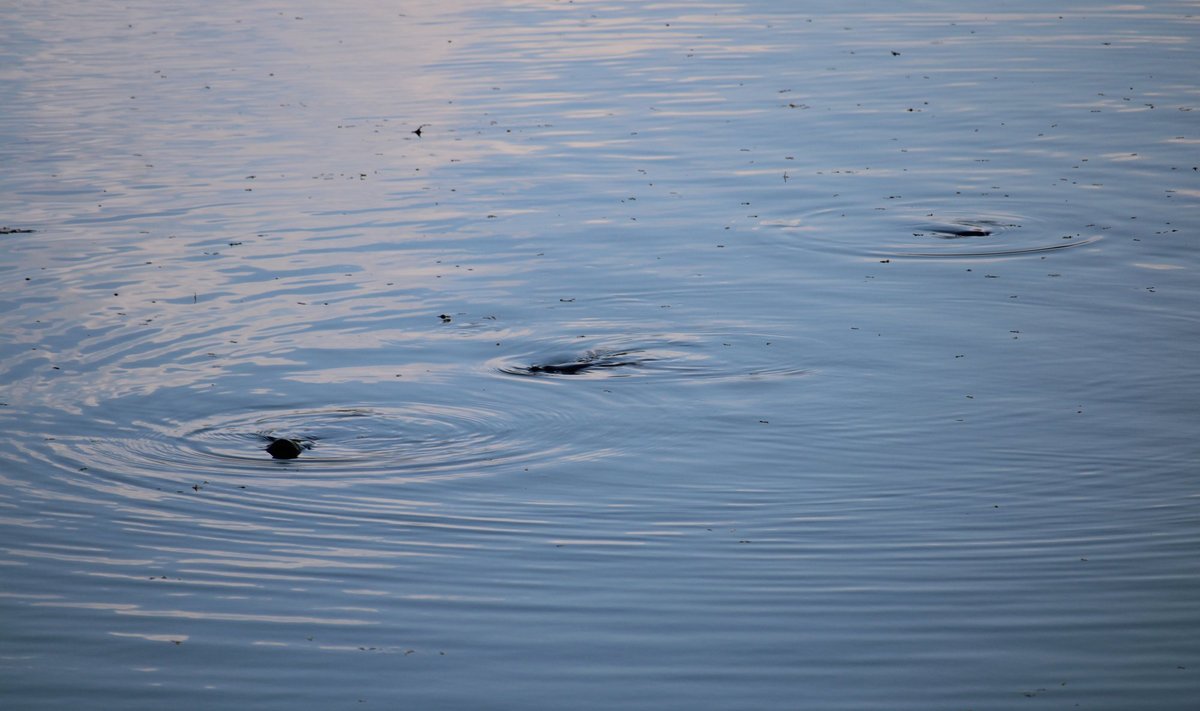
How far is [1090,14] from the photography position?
29.9 metres

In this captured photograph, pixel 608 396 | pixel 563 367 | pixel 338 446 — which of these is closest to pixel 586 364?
pixel 563 367

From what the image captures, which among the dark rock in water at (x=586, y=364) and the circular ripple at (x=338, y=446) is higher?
the dark rock in water at (x=586, y=364)

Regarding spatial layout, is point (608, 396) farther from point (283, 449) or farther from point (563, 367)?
point (283, 449)

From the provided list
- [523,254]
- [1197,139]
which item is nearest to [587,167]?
[523,254]

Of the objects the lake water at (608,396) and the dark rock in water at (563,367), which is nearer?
the lake water at (608,396)

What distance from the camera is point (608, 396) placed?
11.5m

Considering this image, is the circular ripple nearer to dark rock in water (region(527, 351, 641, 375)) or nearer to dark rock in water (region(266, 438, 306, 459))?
dark rock in water (region(266, 438, 306, 459))

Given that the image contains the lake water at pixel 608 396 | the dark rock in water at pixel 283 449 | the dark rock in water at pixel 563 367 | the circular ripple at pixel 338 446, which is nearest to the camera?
the lake water at pixel 608 396

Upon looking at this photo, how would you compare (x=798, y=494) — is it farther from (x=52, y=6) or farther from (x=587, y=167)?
(x=52, y=6)

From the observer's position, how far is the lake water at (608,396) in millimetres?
7598

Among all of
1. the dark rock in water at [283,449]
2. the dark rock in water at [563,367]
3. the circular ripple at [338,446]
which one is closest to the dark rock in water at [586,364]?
the dark rock in water at [563,367]

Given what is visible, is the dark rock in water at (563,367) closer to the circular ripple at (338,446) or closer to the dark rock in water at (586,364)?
the dark rock in water at (586,364)

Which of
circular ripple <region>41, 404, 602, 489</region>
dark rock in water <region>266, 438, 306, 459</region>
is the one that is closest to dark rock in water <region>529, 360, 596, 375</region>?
circular ripple <region>41, 404, 602, 489</region>

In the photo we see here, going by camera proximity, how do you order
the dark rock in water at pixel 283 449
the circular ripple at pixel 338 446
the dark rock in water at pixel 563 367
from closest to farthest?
the circular ripple at pixel 338 446 < the dark rock in water at pixel 283 449 < the dark rock in water at pixel 563 367
